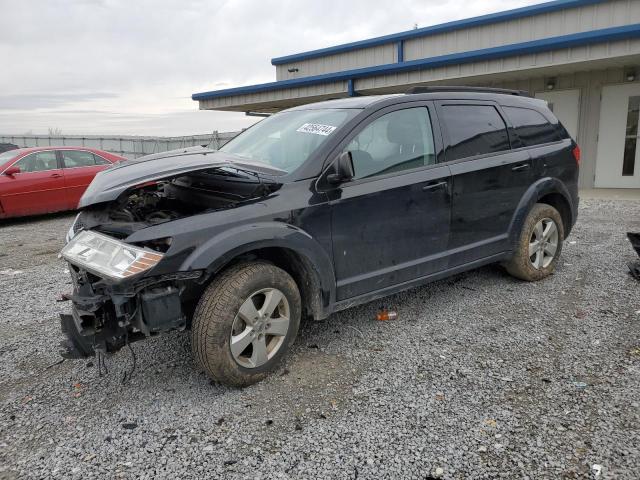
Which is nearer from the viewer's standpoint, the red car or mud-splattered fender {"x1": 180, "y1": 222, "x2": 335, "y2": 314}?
mud-splattered fender {"x1": 180, "y1": 222, "x2": 335, "y2": 314}

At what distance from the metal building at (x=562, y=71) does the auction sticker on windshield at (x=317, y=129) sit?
26.7ft

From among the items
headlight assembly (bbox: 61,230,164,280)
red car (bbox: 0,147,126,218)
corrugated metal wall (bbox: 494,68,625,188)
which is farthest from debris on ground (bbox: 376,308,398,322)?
corrugated metal wall (bbox: 494,68,625,188)

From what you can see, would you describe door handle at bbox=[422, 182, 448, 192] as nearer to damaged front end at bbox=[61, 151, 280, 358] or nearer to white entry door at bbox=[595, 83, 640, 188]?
damaged front end at bbox=[61, 151, 280, 358]

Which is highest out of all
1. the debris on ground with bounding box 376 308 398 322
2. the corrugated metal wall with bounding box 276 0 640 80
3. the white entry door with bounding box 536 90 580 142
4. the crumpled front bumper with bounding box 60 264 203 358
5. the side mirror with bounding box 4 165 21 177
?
the corrugated metal wall with bounding box 276 0 640 80

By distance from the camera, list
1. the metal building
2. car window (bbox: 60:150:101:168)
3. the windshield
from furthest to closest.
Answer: the metal building
car window (bbox: 60:150:101:168)
the windshield

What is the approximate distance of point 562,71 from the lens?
11.0m

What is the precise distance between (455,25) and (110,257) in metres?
14.8

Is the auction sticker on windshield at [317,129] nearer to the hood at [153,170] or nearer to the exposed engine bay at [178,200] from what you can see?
the hood at [153,170]

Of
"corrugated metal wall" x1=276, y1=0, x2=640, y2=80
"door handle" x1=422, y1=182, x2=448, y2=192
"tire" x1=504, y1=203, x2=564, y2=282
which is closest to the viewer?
"door handle" x1=422, y1=182, x2=448, y2=192

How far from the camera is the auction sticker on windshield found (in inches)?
138

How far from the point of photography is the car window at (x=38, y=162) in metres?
9.05

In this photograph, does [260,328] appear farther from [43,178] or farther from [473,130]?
[43,178]

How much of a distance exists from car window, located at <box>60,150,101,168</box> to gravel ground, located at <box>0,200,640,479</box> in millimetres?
5938

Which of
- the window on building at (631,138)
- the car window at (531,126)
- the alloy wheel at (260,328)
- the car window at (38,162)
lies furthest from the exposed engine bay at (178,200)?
the window on building at (631,138)
